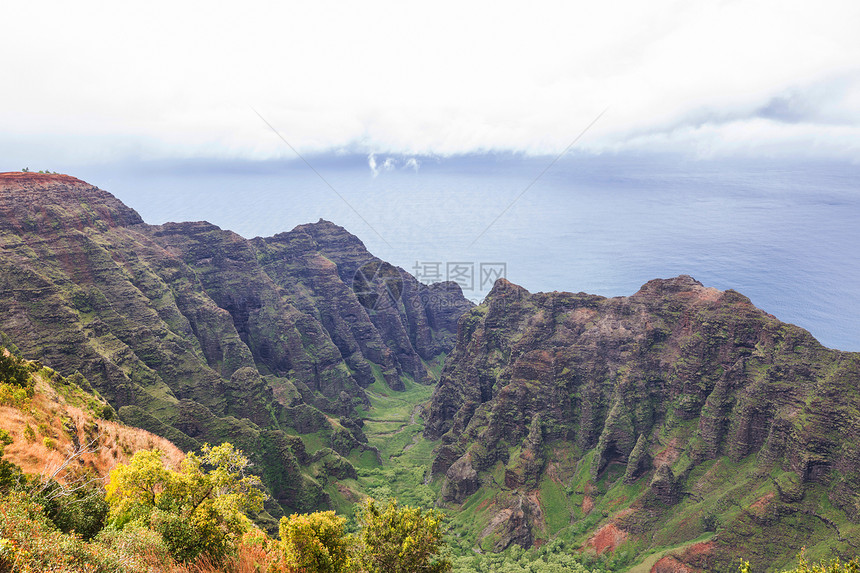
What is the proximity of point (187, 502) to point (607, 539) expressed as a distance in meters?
97.4

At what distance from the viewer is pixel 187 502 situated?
42969 millimetres

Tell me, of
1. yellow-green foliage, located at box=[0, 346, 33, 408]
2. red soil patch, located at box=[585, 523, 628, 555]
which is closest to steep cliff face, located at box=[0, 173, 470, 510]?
yellow-green foliage, located at box=[0, 346, 33, 408]

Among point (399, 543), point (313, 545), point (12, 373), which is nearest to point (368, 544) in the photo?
point (399, 543)

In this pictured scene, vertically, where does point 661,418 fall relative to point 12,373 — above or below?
below

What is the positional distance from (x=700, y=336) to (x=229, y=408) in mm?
123184

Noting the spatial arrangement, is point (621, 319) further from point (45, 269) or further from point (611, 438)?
point (45, 269)

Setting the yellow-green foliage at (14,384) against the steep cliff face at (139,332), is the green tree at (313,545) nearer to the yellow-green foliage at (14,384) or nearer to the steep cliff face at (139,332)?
the yellow-green foliage at (14,384)

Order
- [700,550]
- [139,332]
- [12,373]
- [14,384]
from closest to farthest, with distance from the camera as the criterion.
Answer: [14,384] → [12,373] → [700,550] → [139,332]

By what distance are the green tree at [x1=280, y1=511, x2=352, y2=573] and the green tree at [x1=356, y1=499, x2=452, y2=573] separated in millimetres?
2232

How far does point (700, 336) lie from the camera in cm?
12106

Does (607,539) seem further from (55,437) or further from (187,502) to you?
(55,437)

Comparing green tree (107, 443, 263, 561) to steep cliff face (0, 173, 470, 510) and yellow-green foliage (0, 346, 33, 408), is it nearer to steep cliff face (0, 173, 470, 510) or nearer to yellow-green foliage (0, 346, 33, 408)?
yellow-green foliage (0, 346, 33, 408)

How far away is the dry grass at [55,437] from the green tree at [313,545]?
64.7ft

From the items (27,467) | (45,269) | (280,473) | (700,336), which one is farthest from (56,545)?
(45,269)
